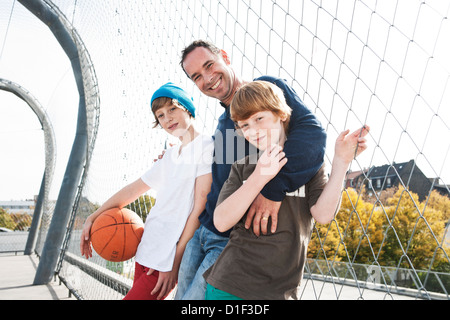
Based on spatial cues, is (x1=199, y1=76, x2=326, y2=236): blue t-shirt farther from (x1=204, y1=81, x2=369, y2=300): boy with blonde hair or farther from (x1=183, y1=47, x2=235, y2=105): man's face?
(x1=183, y1=47, x2=235, y2=105): man's face

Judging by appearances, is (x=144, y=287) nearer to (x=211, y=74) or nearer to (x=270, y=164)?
(x=270, y=164)

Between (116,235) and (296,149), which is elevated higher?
(296,149)

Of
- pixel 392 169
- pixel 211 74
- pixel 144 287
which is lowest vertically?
pixel 144 287

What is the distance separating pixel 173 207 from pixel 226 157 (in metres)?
0.39

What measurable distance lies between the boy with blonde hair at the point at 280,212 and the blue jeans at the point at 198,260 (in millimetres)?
114

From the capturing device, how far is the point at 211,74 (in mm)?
1676

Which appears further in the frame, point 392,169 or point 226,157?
point 392,169

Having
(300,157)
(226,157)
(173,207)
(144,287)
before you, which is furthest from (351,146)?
(144,287)

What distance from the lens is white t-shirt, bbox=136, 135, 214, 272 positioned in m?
1.65

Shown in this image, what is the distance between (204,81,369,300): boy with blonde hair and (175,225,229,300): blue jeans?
0.37 feet

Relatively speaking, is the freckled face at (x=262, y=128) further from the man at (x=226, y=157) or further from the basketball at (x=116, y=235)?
the basketball at (x=116, y=235)

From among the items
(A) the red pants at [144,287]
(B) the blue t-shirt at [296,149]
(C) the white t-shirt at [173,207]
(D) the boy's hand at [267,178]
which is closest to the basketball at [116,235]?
(C) the white t-shirt at [173,207]

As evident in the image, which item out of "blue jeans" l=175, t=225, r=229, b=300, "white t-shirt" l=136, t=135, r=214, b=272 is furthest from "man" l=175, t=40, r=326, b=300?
"white t-shirt" l=136, t=135, r=214, b=272
